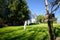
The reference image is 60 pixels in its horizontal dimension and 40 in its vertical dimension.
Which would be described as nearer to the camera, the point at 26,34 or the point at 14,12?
the point at 26,34

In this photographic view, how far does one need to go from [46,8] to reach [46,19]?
0.73 metres

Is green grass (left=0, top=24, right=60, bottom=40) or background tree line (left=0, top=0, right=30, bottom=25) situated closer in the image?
green grass (left=0, top=24, right=60, bottom=40)

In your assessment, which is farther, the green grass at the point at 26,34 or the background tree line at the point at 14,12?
the background tree line at the point at 14,12

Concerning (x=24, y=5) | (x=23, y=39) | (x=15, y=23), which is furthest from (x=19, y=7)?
(x=23, y=39)

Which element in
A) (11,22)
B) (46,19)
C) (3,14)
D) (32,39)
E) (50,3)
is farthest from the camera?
(11,22)

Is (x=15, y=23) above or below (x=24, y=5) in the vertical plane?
below

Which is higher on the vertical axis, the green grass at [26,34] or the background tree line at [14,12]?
the background tree line at [14,12]

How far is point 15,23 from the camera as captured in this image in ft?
158

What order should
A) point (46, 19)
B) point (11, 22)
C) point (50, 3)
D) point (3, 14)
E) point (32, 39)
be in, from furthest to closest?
1. point (11, 22)
2. point (3, 14)
3. point (32, 39)
4. point (50, 3)
5. point (46, 19)

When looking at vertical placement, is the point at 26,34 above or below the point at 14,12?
below

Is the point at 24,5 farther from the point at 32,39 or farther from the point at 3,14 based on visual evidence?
the point at 32,39

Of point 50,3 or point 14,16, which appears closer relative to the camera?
point 50,3

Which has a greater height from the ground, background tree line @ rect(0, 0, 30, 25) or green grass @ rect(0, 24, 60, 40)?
background tree line @ rect(0, 0, 30, 25)

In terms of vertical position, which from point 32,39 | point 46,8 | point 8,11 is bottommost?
point 32,39
